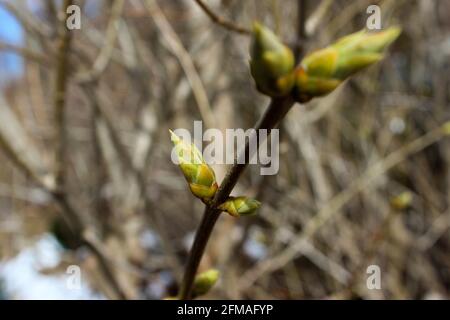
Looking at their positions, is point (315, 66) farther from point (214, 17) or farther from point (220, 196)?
point (214, 17)

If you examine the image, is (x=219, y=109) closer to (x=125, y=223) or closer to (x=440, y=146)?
(x=125, y=223)

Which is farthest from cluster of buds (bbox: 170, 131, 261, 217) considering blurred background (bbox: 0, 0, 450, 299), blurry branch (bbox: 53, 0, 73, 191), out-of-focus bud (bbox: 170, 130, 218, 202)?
blurred background (bbox: 0, 0, 450, 299)

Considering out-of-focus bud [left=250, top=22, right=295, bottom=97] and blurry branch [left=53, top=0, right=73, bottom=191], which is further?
blurry branch [left=53, top=0, right=73, bottom=191]

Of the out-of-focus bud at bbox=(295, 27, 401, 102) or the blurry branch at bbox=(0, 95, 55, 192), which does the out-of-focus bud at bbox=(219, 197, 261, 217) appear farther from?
the blurry branch at bbox=(0, 95, 55, 192)

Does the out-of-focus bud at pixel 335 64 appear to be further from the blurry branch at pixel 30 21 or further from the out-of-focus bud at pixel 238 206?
the blurry branch at pixel 30 21

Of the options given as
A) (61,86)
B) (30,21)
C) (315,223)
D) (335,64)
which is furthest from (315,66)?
(315,223)

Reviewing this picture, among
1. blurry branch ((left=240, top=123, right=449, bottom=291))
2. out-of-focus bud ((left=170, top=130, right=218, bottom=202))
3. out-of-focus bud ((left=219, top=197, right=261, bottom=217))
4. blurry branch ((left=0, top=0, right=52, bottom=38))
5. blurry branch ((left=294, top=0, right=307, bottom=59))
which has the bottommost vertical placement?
out-of-focus bud ((left=219, top=197, right=261, bottom=217))

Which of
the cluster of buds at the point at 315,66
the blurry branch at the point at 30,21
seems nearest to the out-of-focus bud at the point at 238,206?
the cluster of buds at the point at 315,66
